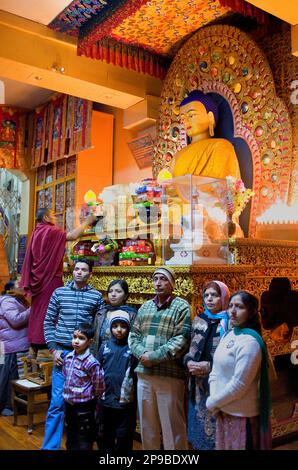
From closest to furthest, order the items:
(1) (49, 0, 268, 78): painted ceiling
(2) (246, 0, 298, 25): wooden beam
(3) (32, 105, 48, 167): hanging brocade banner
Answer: (2) (246, 0, 298, 25): wooden beam < (1) (49, 0, 268, 78): painted ceiling < (3) (32, 105, 48, 167): hanging brocade banner

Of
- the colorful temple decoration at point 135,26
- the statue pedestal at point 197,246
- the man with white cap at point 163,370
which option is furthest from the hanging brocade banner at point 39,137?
the man with white cap at point 163,370

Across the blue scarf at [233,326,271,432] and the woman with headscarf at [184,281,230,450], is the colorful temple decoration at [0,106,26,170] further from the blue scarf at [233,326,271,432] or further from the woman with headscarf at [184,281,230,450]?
the blue scarf at [233,326,271,432]

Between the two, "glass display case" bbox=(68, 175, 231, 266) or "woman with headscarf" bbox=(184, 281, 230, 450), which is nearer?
"woman with headscarf" bbox=(184, 281, 230, 450)

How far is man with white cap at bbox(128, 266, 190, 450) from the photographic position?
107 inches

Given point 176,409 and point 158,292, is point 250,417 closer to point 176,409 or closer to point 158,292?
point 176,409

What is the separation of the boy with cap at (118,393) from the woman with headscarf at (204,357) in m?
0.40

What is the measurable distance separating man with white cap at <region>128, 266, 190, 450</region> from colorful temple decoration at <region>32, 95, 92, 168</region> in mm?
4572

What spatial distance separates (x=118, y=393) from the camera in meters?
2.84

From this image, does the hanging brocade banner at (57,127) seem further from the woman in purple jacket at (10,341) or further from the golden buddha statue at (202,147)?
the woman in purple jacket at (10,341)

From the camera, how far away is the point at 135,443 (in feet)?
11.5

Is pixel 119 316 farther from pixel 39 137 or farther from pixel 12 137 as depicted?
pixel 12 137

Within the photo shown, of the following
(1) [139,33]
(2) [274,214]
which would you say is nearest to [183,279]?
(2) [274,214]

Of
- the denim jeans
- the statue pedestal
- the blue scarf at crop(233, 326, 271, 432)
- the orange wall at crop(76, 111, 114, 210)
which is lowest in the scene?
the denim jeans

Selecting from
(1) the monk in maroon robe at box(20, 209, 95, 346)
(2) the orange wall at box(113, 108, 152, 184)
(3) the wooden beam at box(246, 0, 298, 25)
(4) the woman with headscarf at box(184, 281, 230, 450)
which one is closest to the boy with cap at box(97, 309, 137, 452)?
(4) the woman with headscarf at box(184, 281, 230, 450)
